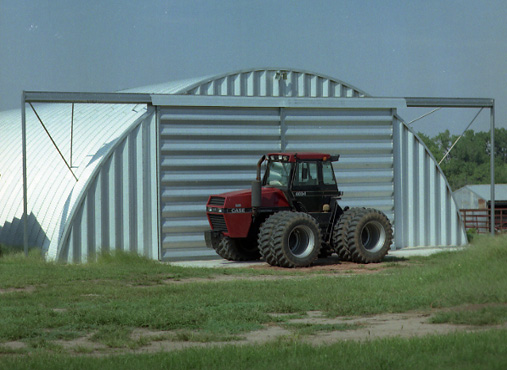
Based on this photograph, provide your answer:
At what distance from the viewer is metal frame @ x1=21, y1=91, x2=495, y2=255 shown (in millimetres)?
18203

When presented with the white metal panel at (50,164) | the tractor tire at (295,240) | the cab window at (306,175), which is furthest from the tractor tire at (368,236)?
the white metal panel at (50,164)

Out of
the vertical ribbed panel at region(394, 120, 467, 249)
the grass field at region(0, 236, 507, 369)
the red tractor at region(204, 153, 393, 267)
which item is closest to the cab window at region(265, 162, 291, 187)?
the red tractor at region(204, 153, 393, 267)

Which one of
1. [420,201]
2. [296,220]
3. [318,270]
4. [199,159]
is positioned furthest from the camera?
[420,201]

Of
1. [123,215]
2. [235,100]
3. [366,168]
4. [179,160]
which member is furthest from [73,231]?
[366,168]

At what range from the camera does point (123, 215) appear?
19031 mm

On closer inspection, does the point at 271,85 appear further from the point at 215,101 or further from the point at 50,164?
the point at 50,164

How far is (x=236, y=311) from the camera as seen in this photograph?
10844 millimetres

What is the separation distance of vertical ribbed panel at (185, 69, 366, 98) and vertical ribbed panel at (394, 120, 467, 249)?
207 centimetres

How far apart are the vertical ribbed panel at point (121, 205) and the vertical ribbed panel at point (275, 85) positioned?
2.53 metres

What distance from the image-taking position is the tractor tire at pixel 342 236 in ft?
58.4

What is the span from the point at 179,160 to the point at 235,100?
2114 mm

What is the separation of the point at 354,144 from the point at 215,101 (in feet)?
13.2

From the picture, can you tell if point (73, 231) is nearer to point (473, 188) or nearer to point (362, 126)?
point (362, 126)

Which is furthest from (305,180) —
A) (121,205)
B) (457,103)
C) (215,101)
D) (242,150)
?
(457,103)
